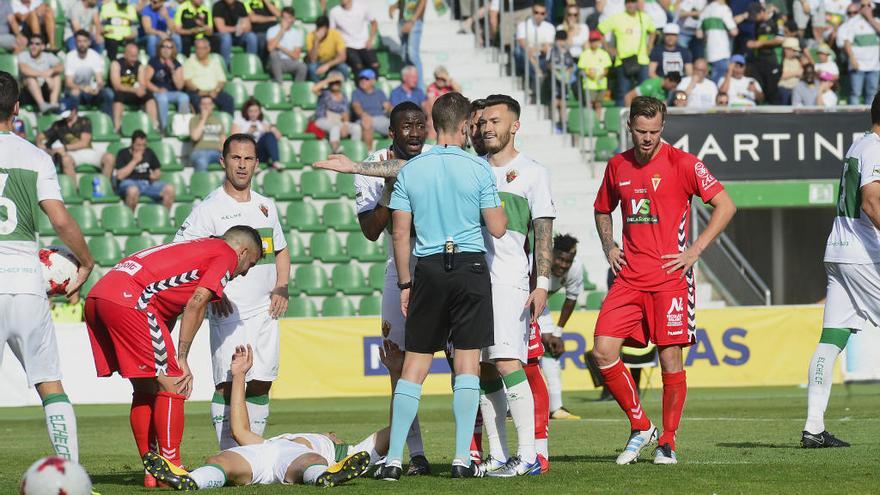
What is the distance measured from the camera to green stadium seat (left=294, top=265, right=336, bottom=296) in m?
22.5

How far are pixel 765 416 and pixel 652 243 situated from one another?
5693 millimetres

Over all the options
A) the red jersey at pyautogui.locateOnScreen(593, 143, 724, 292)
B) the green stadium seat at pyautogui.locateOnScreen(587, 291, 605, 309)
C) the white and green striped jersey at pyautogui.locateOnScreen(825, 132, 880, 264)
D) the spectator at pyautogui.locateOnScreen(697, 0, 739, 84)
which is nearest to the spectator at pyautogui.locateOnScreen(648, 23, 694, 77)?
the spectator at pyautogui.locateOnScreen(697, 0, 739, 84)

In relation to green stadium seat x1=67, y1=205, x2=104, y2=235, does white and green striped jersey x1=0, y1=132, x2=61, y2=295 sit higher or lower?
higher

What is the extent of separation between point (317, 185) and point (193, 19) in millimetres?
4050

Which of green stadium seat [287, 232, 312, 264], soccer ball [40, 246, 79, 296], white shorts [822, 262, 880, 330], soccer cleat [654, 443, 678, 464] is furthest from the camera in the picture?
green stadium seat [287, 232, 312, 264]

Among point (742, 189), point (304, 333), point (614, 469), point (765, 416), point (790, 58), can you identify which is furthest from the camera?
point (790, 58)

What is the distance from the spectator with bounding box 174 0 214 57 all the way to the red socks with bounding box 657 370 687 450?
17262 millimetres

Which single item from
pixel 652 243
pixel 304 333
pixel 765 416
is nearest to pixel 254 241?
pixel 652 243

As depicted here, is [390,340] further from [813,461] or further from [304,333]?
[304,333]

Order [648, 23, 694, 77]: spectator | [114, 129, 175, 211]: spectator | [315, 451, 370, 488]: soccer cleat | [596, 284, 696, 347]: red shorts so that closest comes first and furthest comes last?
[315, 451, 370, 488]: soccer cleat → [596, 284, 696, 347]: red shorts → [114, 129, 175, 211]: spectator → [648, 23, 694, 77]: spectator

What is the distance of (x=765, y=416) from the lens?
47.1ft

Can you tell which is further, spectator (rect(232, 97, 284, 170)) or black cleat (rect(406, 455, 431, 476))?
spectator (rect(232, 97, 284, 170))

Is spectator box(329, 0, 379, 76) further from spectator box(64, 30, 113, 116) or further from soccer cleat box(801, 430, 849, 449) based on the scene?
soccer cleat box(801, 430, 849, 449)

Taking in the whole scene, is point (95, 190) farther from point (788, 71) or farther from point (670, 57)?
point (788, 71)
